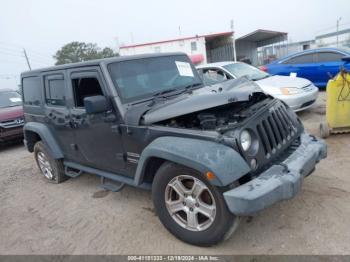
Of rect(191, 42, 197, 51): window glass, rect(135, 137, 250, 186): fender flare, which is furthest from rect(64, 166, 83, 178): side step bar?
rect(191, 42, 197, 51): window glass

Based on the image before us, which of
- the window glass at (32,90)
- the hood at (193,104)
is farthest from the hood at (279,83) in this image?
the window glass at (32,90)

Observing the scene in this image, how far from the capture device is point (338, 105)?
520cm

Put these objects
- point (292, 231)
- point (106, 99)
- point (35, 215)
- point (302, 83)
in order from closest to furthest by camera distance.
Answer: point (292, 231)
point (106, 99)
point (35, 215)
point (302, 83)

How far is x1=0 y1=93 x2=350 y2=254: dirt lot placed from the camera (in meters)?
2.81

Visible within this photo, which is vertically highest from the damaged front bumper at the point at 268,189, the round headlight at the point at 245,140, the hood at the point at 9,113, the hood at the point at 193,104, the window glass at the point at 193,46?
the window glass at the point at 193,46

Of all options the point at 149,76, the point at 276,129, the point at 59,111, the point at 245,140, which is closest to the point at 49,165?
the point at 59,111

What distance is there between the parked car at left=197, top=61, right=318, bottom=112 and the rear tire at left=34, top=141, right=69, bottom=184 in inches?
127

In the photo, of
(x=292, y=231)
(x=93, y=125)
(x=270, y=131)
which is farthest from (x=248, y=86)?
(x=93, y=125)

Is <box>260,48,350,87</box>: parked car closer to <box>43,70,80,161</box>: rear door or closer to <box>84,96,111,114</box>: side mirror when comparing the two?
<box>43,70,80,161</box>: rear door

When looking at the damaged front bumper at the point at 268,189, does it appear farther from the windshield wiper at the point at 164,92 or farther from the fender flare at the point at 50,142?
the fender flare at the point at 50,142

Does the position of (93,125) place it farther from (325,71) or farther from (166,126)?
(325,71)

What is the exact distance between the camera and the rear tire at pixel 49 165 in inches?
191

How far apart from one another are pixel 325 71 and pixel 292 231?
7.48 m

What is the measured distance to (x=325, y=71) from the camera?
8.94 meters
